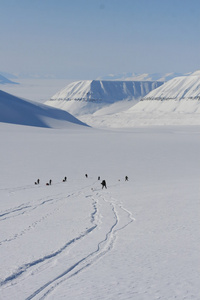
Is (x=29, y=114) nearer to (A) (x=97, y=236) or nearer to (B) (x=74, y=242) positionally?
(A) (x=97, y=236)

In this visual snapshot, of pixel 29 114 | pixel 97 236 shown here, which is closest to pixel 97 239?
pixel 97 236

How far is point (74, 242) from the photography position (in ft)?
38.6

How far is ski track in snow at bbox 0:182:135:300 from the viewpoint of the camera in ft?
27.8

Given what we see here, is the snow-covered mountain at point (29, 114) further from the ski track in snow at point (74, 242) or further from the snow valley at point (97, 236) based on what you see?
the ski track in snow at point (74, 242)

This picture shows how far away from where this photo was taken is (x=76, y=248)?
436 inches

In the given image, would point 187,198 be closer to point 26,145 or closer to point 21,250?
point 21,250

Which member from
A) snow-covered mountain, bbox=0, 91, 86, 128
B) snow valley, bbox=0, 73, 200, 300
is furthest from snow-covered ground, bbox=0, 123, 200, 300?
snow-covered mountain, bbox=0, 91, 86, 128

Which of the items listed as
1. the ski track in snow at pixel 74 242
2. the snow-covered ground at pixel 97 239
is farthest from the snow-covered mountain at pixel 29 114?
the ski track in snow at pixel 74 242

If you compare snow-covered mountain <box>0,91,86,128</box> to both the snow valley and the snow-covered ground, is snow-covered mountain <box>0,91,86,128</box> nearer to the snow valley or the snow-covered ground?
the snow valley

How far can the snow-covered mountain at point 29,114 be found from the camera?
366 feet

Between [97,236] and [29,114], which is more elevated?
[29,114]

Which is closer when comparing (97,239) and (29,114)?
(97,239)

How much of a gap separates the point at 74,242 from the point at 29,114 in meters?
110

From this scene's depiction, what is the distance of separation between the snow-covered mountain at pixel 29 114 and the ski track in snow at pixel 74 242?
300ft
